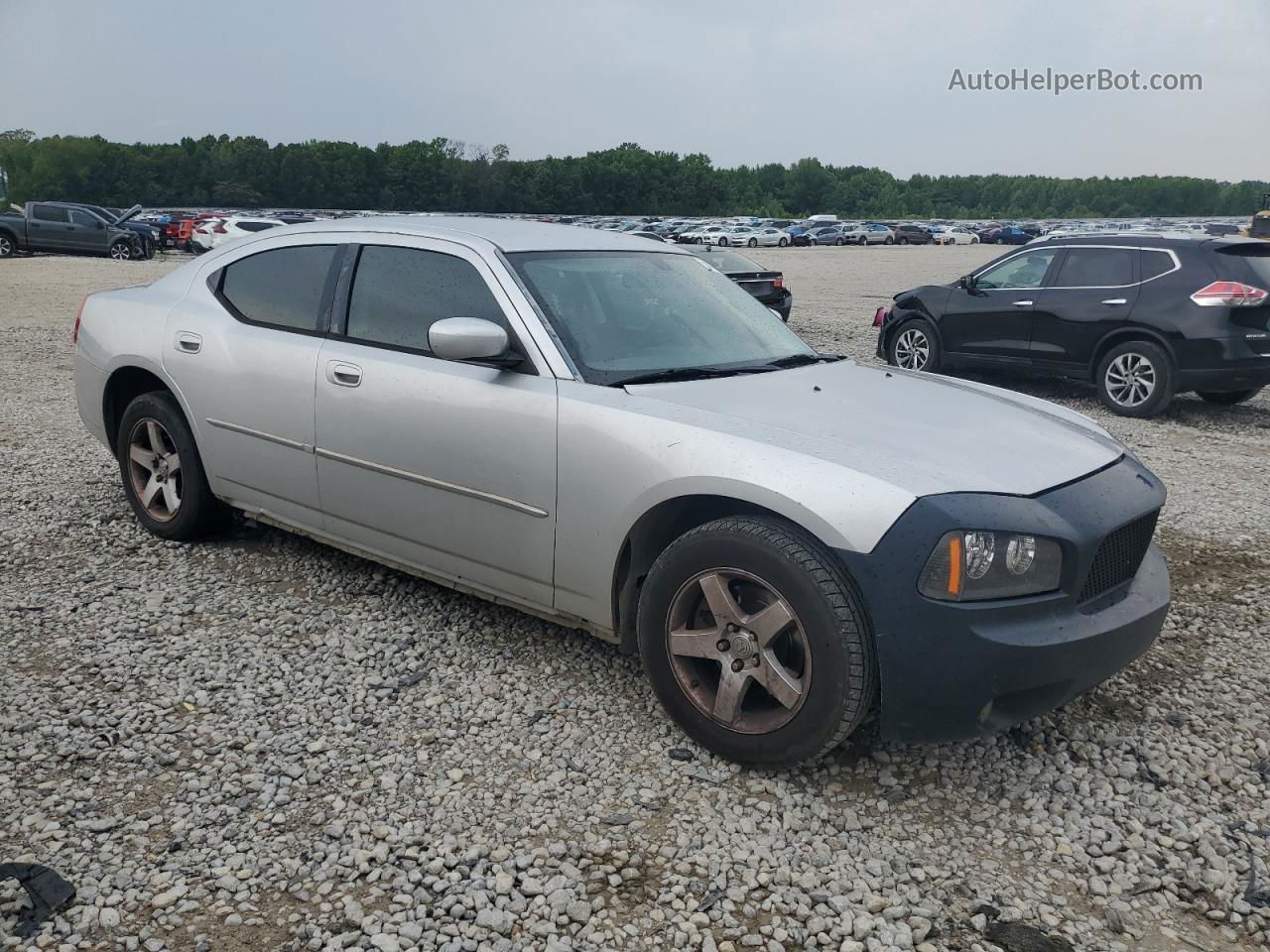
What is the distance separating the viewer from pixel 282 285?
14.8ft

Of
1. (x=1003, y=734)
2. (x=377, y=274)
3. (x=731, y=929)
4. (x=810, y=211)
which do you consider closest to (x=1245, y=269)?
(x=1003, y=734)

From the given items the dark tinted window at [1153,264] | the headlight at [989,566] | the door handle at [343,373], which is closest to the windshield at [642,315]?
the door handle at [343,373]

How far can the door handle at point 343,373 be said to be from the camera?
4.02 metres

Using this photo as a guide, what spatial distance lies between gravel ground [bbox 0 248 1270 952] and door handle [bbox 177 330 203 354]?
1.02 metres

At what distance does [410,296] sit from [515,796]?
2.01m

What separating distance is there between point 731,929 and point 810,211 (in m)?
156

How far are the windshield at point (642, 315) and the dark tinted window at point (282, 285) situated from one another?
3.22 ft

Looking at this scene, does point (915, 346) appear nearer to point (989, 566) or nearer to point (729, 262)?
point (729, 262)

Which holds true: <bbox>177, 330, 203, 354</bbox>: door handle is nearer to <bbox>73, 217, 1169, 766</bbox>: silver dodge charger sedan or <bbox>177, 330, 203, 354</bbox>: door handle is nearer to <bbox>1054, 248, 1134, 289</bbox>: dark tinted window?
<bbox>73, 217, 1169, 766</bbox>: silver dodge charger sedan

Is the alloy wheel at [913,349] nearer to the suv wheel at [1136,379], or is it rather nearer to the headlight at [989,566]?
the suv wheel at [1136,379]

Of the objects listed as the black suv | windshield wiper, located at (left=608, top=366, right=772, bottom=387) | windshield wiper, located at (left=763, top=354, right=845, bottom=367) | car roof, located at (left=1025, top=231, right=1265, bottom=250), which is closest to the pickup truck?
the black suv

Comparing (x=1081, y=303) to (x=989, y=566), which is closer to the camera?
(x=989, y=566)

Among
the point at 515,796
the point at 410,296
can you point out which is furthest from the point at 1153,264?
the point at 515,796

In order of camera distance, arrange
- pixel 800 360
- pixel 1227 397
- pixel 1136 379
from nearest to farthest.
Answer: pixel 800 360
pixel 1136 379
pixel 1227 397
